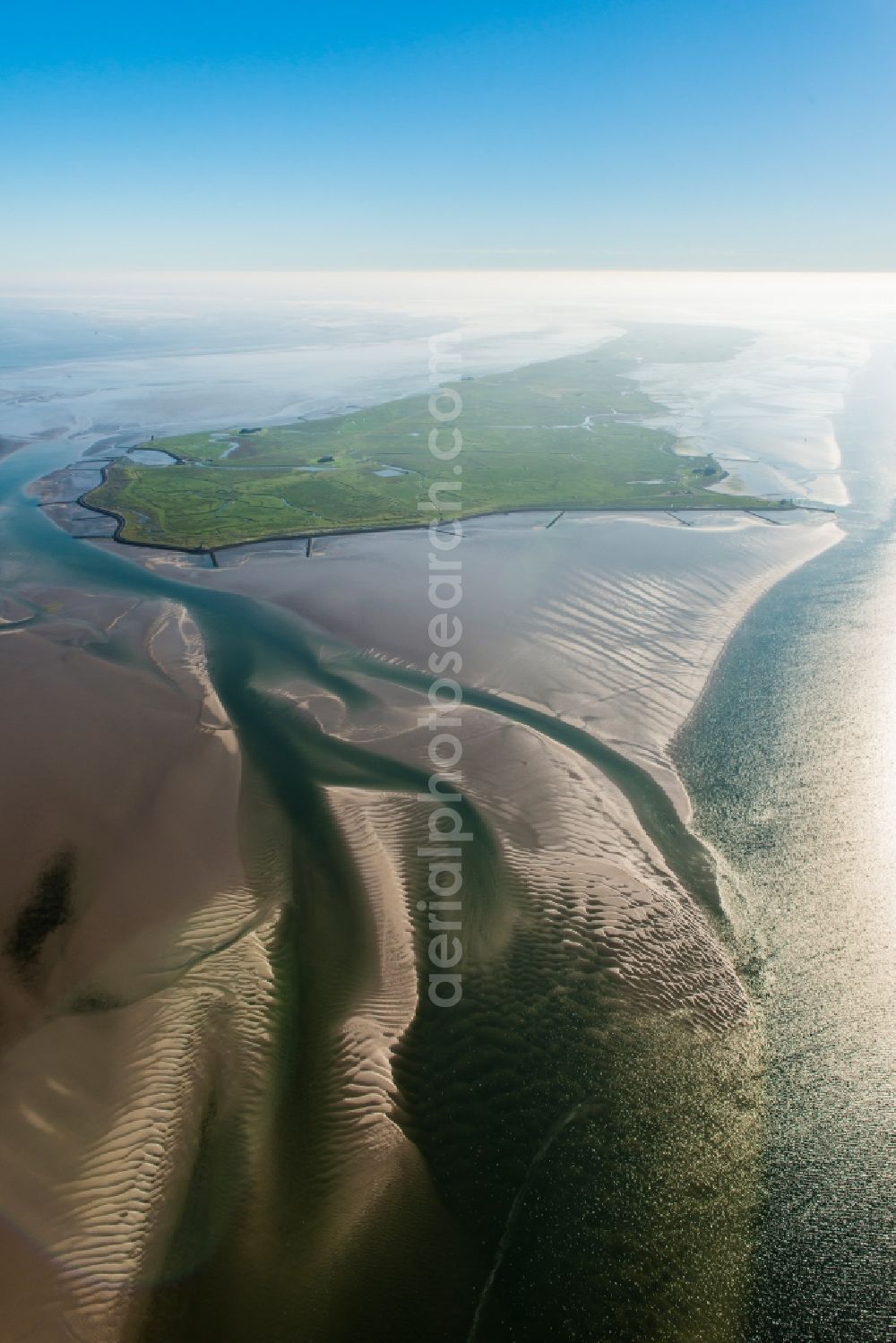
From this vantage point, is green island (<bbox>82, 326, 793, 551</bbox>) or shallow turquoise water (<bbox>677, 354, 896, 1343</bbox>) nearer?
shallow turquoise water (<bbox>677, 354, 896, 1343</bbox>)

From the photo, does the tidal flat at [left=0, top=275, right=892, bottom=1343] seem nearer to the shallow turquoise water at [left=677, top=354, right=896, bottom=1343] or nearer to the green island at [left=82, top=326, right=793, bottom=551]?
the shallow turquoise water at [left=677, top=354, right=896, bottom=1343]

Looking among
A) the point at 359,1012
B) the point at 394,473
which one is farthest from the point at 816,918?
the point at 394,473

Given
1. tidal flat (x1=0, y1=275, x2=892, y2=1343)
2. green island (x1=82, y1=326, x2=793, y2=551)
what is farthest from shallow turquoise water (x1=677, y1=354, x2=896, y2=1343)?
green island (x1=82, y1=326, x2=793, y2=551)

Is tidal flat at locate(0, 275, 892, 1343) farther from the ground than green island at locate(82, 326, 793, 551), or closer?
closer

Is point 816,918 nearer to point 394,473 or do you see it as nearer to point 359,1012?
point 359,1012

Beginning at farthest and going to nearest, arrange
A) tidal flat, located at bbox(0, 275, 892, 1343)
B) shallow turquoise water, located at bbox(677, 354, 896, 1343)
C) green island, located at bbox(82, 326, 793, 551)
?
green island, located at bbox(82, 326, 793, 551), shallow turquoise water, located at bbox(677, 354, 896, 1343), tidal flat, located at bbox(0, 275, 892, 1343)

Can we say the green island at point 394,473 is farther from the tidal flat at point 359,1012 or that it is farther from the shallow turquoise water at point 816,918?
the shallow turquoise water at point 816,918

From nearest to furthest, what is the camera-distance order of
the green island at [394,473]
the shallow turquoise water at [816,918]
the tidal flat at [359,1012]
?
1. the tidal flat at [359,1012]
2. the shallow turquoise water at [816,918]
3. the green island at [394,473]

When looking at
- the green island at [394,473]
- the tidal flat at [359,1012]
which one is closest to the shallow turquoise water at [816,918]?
the tidal flat at [359,1012]
